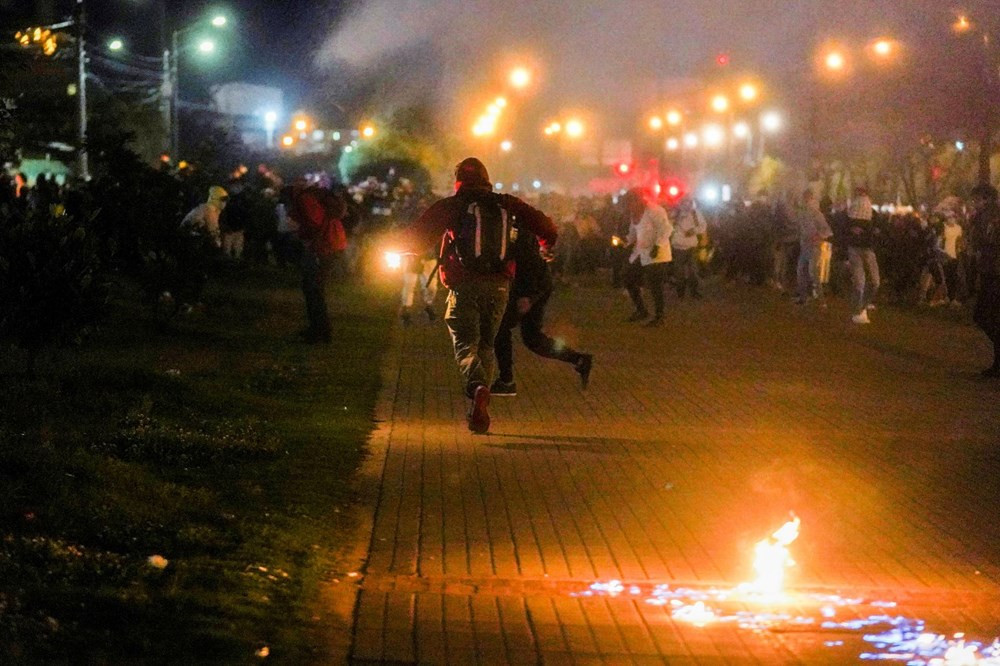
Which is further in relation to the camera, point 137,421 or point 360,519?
point 137,421

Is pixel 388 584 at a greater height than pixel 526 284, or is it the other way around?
pixel 526 284

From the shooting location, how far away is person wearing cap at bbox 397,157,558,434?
33.1ft

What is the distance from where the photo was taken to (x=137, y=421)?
9.32 metres

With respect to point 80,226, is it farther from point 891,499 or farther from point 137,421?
point 891,499

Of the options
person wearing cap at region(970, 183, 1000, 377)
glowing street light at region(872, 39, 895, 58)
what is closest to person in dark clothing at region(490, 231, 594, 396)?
person wearing cap at region(970, 183, 1000, 377)

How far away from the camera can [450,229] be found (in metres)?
10.1

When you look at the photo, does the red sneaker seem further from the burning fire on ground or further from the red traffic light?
the red traffic light

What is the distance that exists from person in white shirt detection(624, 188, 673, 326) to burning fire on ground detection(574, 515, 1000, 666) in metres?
12.6

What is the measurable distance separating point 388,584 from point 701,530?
6.36 feet

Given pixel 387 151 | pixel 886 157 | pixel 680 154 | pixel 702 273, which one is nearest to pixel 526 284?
pixel 702 273

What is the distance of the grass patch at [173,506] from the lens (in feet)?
17.6

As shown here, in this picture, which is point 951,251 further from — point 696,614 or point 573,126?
point 573,126

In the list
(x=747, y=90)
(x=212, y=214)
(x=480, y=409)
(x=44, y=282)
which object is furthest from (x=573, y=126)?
(x=480, y=409)

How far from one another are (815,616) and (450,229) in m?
4.52
